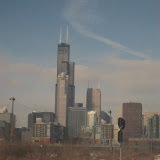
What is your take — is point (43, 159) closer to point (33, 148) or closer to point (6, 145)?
point (6, 145)

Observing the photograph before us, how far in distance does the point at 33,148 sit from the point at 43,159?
14220 millimetres

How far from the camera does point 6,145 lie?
4600cm

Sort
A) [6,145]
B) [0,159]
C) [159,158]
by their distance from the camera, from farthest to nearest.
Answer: [6,145], [0,159], [159,158]

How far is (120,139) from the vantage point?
1803 centimetres

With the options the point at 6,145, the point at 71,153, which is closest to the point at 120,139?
the point at 6,145

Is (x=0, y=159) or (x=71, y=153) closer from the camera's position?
(x=0, y=159)

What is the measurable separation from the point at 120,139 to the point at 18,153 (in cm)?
3171

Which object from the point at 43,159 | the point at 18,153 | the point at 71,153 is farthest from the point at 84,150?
the point at 43,159

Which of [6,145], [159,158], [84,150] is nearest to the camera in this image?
[159,158]

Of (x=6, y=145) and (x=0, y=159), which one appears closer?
(x=0, y=159)

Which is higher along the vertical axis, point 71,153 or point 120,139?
point 120,139

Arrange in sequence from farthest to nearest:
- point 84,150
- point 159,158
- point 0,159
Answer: point 84,150 < point 0,159 < point 159,158

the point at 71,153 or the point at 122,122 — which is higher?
the point at 122,122

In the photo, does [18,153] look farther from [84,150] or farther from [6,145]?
[84,150]
